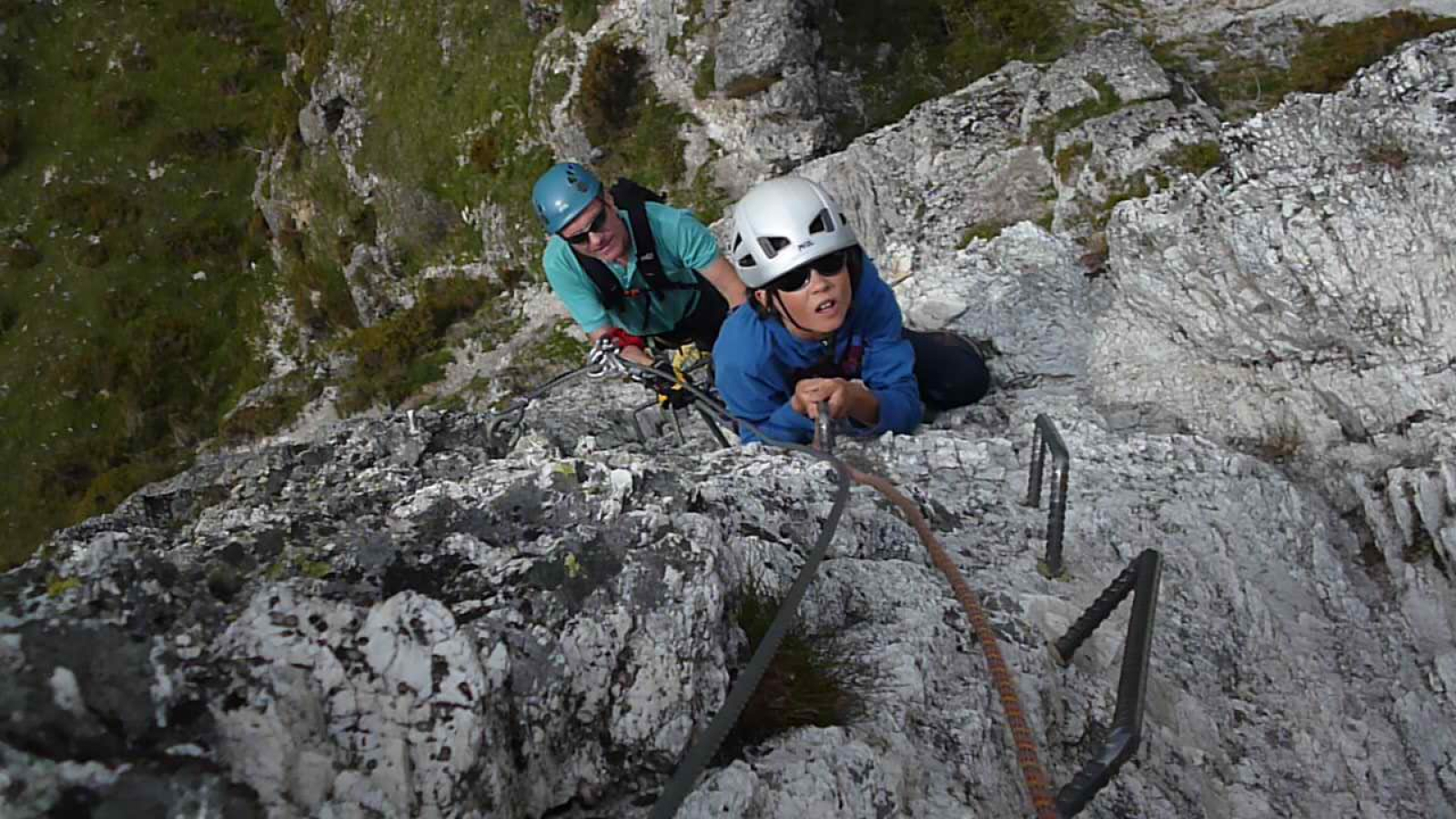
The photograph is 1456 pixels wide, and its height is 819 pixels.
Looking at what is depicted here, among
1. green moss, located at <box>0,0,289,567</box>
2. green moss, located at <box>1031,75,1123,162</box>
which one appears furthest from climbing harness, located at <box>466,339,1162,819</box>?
green moss, located at <box>0,0,289,567</box>

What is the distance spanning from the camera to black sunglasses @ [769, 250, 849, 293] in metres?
5.92

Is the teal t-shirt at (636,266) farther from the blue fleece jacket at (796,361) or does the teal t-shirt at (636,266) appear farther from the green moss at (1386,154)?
the green moss at (1386,154)

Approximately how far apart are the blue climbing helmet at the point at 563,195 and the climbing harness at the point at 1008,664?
345cm

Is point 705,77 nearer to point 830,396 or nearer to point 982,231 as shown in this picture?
point 982,231

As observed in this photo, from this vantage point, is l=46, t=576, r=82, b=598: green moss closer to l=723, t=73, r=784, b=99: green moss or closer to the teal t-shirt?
the teal t-shirt

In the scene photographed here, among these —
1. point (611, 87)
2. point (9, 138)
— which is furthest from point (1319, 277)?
point (9, 138)

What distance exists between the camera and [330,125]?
35312mm

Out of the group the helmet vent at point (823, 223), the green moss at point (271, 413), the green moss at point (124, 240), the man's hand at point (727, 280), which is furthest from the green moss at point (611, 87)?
the helmet vent at point (823, 223)

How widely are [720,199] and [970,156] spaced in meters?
10.1

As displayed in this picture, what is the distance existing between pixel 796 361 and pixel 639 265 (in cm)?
306

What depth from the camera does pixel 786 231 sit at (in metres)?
5.94

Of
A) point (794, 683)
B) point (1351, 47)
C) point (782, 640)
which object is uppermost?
point (782, 640)

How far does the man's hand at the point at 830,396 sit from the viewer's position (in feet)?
19.9

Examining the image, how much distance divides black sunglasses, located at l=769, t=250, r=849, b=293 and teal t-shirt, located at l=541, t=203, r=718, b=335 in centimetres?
286
